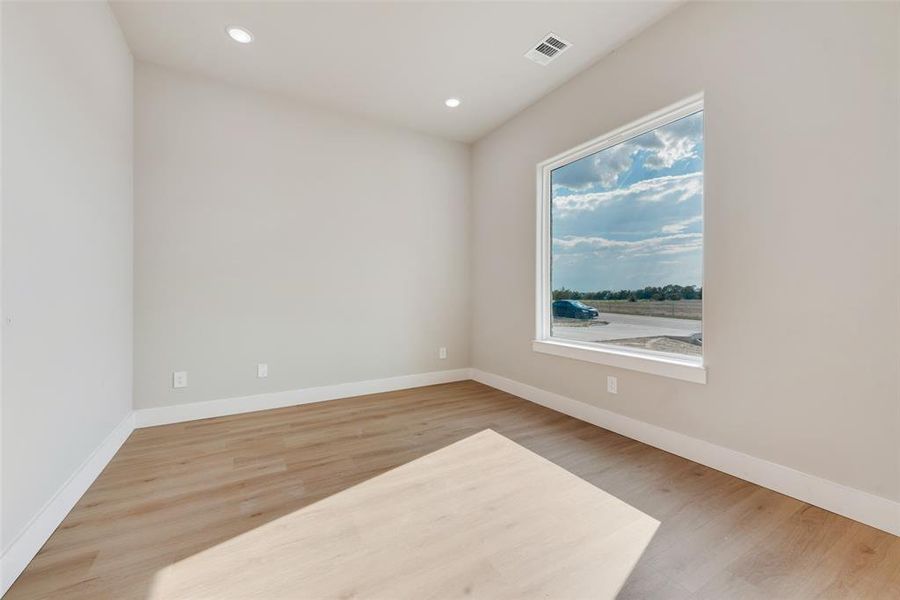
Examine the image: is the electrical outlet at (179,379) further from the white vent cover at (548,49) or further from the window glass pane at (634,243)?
the white vent cover at (548,49)

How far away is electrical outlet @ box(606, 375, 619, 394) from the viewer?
2652 millimetres

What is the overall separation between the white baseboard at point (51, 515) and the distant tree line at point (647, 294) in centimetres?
340

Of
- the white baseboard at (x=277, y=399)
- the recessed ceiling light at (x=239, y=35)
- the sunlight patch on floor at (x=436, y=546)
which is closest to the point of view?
the sunlight patch on floor at (x=436, y=546)

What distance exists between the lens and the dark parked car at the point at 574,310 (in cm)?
308

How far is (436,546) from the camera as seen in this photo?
1.46 metres

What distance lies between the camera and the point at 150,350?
2.78 metres

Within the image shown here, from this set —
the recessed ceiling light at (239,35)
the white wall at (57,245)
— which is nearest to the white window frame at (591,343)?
Result: the recessed ceiling light at (239,35)

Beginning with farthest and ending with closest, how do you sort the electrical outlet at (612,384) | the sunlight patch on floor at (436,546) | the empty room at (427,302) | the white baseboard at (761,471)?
the electrical outlet at (612,384) < the white baseboard at (761,471) < the empty room at (427,302) < the sunlight patch on floor at (436,546)

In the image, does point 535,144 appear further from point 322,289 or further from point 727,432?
point 727,432

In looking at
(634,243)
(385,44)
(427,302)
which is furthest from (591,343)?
(385,44)

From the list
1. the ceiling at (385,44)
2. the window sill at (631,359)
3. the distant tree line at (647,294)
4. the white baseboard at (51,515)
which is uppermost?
the ceiling at (385,44)

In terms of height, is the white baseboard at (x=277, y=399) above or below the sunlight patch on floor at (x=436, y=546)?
above

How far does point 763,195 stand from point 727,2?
3.76 ft

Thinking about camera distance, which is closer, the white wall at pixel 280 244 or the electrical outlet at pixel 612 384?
the electrical outlet at pixel 612 384
